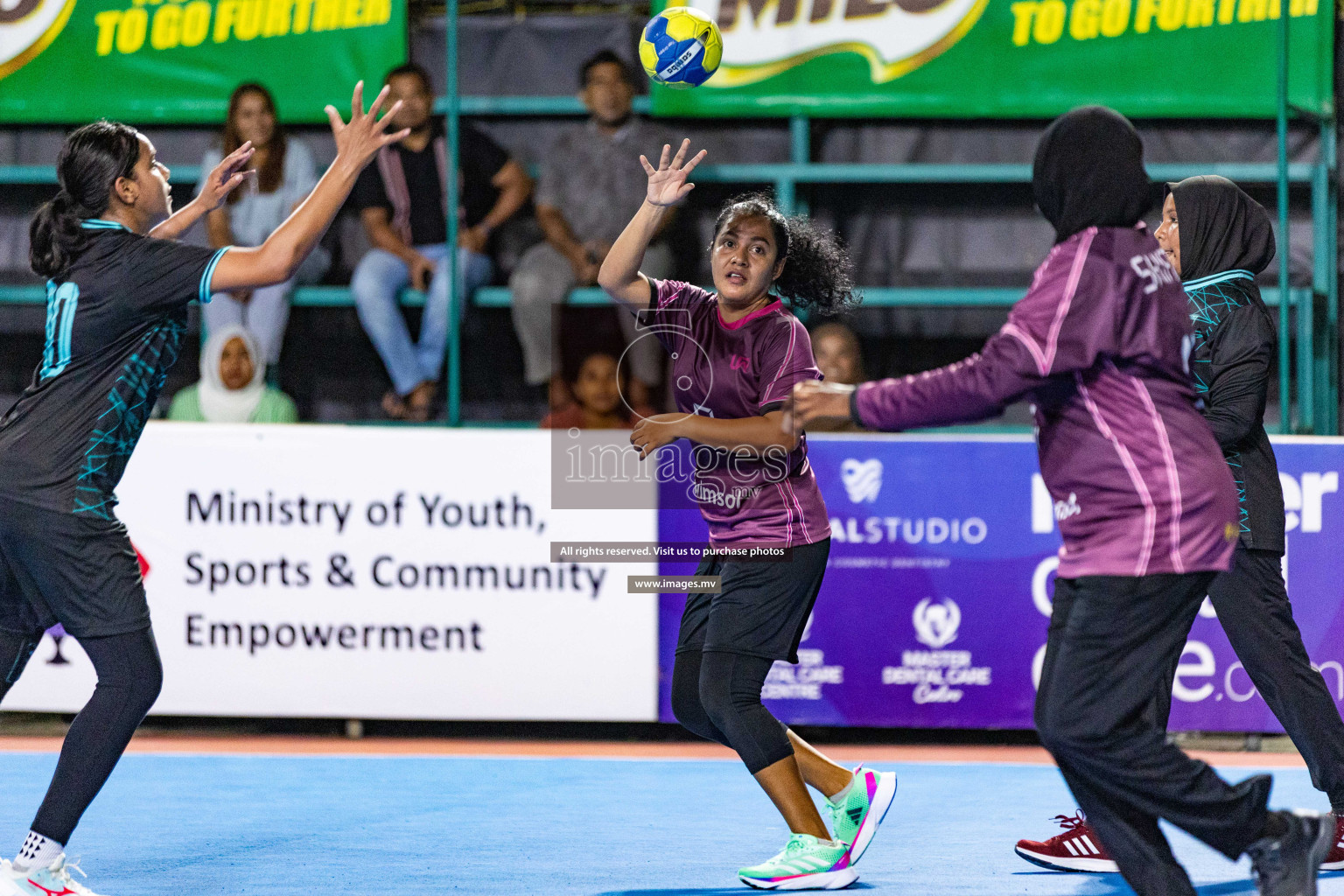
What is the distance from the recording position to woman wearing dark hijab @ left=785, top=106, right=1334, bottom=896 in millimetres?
3701

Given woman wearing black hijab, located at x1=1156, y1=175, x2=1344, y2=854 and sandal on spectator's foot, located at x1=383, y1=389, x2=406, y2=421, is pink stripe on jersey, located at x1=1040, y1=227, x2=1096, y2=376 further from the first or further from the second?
sandal on spectator's foot, located at x1=383, y1=389, x2=406, y2=421

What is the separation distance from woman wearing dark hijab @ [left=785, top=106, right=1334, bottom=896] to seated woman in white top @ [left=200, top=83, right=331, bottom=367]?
5942 millimetres

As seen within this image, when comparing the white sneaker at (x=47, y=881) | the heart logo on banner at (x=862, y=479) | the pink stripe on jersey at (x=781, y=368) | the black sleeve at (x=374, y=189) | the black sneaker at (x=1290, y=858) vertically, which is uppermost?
the black sleeve at (x=374, y=189)

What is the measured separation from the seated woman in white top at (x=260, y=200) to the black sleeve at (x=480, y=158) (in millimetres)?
937

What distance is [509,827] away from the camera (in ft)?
18.6

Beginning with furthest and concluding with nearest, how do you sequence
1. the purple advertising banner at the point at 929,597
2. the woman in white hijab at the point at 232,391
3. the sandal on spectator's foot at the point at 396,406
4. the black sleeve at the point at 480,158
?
the black sleeve at the point at 480,158
the sandal on spectator's foot at the point at 396,406
the woman in white hijab at the point at 232,391
the purple advertising banner at the point at 929,597

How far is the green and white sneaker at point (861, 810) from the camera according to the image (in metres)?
4.95

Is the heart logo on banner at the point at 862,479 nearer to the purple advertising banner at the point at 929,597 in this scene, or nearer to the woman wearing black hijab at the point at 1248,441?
the purple advertising banner at the point at 929,597

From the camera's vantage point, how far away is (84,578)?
431cm

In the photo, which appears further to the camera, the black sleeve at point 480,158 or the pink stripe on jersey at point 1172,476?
the black sleeve at point 480,158

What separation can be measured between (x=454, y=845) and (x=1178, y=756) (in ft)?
8.72

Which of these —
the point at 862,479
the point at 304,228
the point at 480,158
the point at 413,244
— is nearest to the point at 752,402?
the point at 304,228

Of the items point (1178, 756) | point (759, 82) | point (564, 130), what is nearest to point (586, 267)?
point (564, 130)

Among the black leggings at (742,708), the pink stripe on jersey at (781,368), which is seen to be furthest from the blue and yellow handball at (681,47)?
the black leggings at (742,708)
